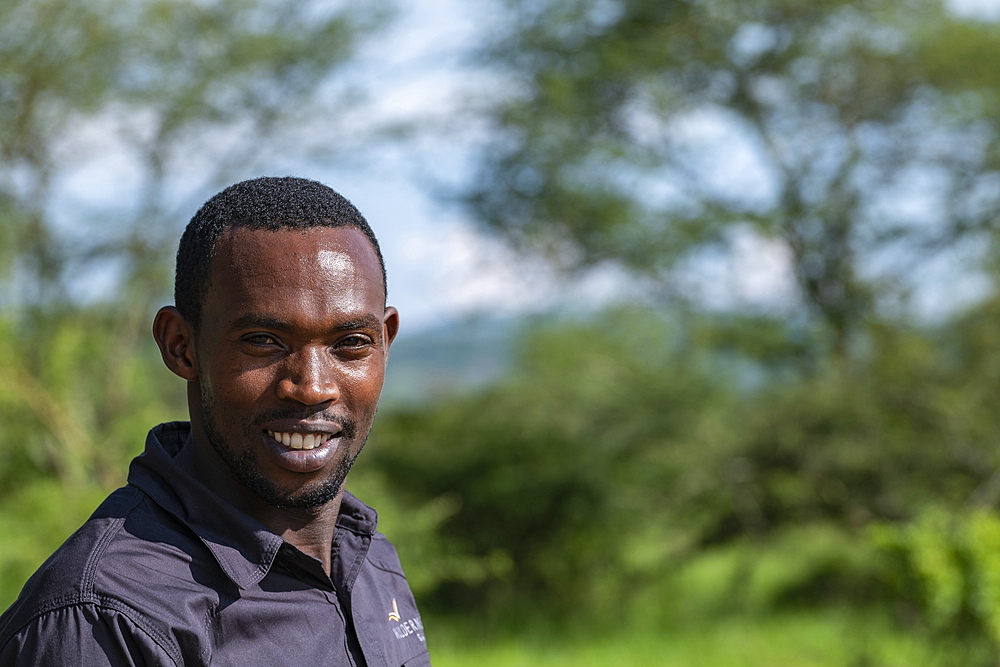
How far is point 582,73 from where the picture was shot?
1138 centimetres

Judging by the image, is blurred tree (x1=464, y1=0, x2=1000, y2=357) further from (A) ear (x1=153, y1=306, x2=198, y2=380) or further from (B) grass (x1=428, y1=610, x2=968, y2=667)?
(A) ear (x1=153, y1=306, x2=198, y2=380)

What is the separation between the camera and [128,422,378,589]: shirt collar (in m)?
1.35

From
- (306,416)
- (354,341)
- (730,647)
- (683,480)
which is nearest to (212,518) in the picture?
(306,416)

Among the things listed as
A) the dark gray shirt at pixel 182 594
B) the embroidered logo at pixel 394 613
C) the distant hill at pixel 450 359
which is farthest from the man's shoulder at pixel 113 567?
the distant hill at pixel 450 359

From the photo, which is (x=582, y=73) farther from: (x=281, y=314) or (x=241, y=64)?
(x=281, y=314)

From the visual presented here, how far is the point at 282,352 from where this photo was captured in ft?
4.59

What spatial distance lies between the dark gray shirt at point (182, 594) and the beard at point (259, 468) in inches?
1.9

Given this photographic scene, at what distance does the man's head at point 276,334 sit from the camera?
54.4 inches

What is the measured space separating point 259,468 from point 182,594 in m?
0.21

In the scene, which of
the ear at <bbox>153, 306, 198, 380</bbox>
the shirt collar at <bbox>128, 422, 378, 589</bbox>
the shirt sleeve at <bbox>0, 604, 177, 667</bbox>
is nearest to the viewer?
the shirt sleeve at <bbox>0, 604, 177, 667</bbox>

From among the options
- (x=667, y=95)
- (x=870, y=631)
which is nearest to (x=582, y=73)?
(x=667, y=95)

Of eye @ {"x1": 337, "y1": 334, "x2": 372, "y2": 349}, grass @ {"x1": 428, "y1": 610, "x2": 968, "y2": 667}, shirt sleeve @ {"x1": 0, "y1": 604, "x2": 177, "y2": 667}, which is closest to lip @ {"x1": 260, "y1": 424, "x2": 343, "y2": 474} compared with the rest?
eye @ {"x1": 337, "y1": 334, "x2": 372, "y2": 349}

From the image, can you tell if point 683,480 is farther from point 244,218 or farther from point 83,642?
point 83,642

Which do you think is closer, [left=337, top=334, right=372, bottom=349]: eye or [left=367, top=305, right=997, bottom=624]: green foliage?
[left=337, top=334, right=372, bottom=349]: eye
